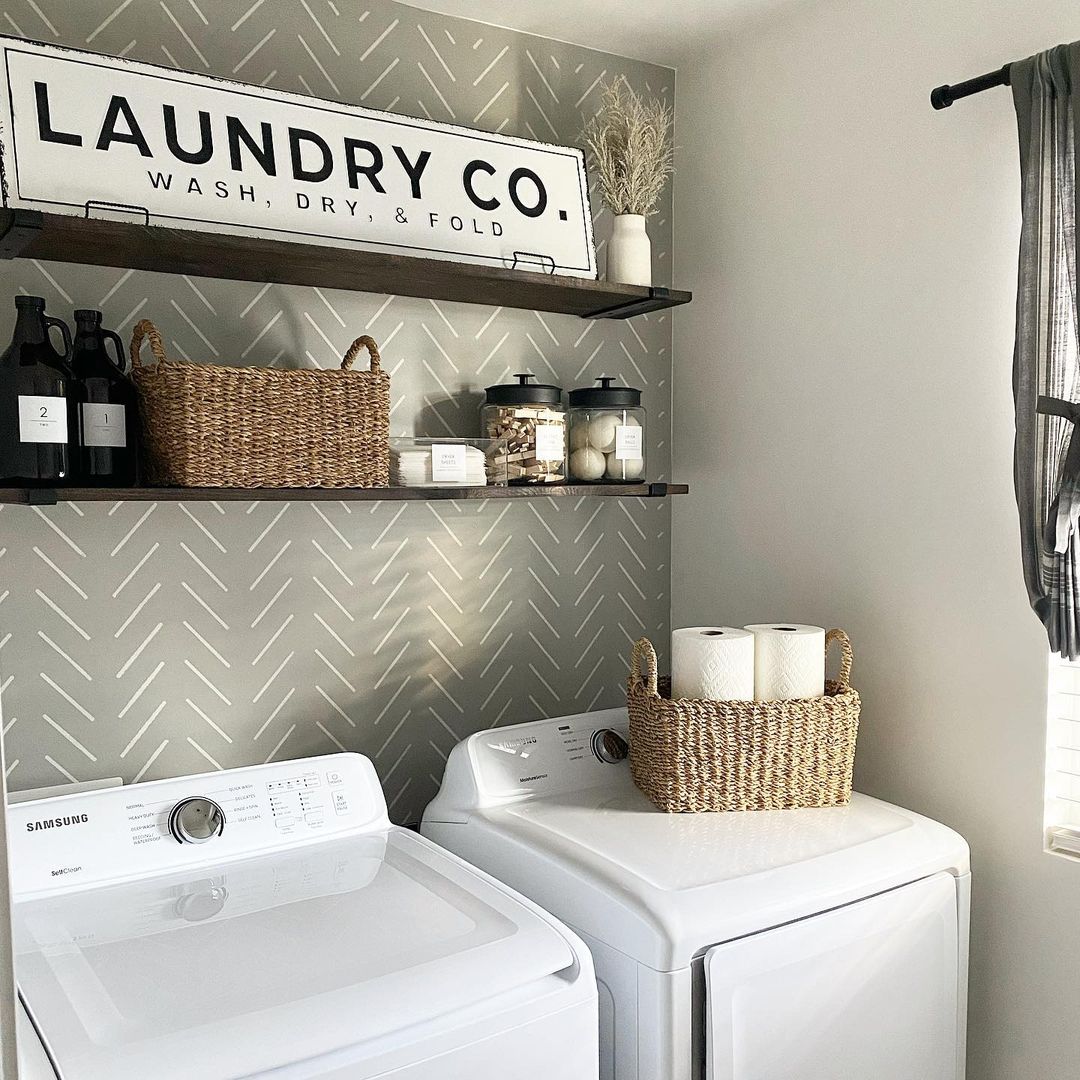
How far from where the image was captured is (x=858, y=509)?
1.96 meters

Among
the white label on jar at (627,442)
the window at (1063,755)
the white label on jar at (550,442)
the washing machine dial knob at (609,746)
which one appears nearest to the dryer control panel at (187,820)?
the washing machine dial knob at (609,746)

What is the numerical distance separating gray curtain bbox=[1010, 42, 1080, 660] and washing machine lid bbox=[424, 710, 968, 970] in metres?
0.43

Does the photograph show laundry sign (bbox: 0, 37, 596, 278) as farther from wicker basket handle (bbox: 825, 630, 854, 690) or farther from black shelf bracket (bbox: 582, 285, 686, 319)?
wicker basket handle (bbox: 825, 630, 854, 690)

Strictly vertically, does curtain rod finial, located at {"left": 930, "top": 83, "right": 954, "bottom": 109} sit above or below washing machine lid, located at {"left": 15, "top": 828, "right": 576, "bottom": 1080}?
above

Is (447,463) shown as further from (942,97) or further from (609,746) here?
(942,97)

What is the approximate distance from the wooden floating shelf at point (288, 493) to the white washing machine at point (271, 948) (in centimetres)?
46

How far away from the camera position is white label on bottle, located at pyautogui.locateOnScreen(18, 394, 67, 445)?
143 centimetres

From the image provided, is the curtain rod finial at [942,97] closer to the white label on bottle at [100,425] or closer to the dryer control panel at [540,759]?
the dryer control panel at [540,759]

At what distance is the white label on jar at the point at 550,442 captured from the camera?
6.21 ft

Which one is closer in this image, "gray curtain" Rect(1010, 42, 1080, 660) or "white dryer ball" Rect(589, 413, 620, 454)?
"gray curtain" Rect(1010, 42, 1080, 660)

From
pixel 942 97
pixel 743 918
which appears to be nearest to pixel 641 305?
pixel 942 97

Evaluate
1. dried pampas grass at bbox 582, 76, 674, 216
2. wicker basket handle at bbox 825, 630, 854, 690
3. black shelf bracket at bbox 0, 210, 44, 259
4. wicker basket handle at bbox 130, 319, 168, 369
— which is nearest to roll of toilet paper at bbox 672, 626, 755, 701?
wicker basket handle at bbox 825, 630, 854, 690

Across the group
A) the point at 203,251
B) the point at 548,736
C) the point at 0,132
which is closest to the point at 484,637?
the point at 548,736

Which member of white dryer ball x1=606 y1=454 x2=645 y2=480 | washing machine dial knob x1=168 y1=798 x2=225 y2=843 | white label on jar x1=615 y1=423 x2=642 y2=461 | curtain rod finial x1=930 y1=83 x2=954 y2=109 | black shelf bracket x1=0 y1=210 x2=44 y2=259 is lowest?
washing machine dial knob x1=168 y1=798 x2=225 y2=843
